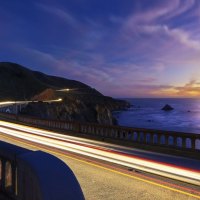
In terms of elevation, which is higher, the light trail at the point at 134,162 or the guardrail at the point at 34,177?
the guardrail at the point at 34,177

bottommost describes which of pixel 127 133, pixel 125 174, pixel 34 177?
pixel 125 174

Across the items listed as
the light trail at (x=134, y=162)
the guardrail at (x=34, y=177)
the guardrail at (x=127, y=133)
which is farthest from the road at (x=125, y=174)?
the guardrail at (x=34, y=177)

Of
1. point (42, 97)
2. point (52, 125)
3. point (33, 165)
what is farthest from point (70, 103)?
point (33, 165)

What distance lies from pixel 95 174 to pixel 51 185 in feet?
18.5

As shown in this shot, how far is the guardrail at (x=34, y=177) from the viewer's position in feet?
12.1

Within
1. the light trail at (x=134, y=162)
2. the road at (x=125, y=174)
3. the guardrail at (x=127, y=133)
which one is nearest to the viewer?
the road at (x=125, y=174)

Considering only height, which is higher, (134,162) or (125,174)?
(134,162)

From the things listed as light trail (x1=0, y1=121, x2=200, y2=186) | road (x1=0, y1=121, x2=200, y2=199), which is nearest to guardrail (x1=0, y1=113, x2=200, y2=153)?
road (x1=0, y1=121, x2=200, y2=199)

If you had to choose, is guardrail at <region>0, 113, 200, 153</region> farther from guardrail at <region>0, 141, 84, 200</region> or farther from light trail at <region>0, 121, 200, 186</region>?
guardrail at <region>0, 141, 84, 200</region>

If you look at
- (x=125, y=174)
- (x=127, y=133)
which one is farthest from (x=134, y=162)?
(x=127, y=133)

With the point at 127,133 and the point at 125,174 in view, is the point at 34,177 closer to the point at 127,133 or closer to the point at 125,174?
the point at 125,174

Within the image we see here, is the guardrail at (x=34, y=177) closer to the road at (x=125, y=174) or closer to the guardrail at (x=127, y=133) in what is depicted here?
the road at (x=125, y=174)

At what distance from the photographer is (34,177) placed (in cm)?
397

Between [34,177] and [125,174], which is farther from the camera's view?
[125,174]
